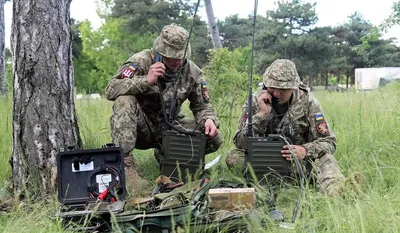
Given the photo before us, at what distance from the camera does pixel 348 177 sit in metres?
2.94

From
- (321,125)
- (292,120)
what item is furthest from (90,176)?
(321,125)

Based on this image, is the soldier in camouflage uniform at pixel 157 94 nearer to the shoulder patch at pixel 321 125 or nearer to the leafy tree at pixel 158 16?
the shoulder patch at pixel 321 125

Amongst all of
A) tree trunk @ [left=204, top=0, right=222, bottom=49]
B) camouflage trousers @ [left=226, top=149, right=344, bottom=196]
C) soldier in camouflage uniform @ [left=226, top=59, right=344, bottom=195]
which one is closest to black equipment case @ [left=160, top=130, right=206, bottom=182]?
soldier in camouflage uniform @ [left=226, top=59, right=344, bottom=195]

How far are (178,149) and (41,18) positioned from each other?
127cm

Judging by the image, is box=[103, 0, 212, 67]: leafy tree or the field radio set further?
box=[103, 0, 212, 67]: leafy tree

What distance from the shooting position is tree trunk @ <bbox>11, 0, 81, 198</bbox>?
330 cm

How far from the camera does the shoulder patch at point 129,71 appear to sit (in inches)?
150

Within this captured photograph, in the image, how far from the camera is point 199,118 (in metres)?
4.07

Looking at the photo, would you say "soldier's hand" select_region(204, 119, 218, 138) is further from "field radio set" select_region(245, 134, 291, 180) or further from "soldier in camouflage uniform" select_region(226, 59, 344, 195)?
"field radio set" select_region(245, 134, 291, 180)

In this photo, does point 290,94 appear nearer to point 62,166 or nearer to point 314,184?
point 314,184

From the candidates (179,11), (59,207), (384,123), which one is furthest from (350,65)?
(59,207)

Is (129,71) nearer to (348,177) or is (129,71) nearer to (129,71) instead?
(129,71)

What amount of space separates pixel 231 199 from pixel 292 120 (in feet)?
3.94

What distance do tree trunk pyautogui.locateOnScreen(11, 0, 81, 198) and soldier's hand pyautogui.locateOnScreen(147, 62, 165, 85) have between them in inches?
23.7
